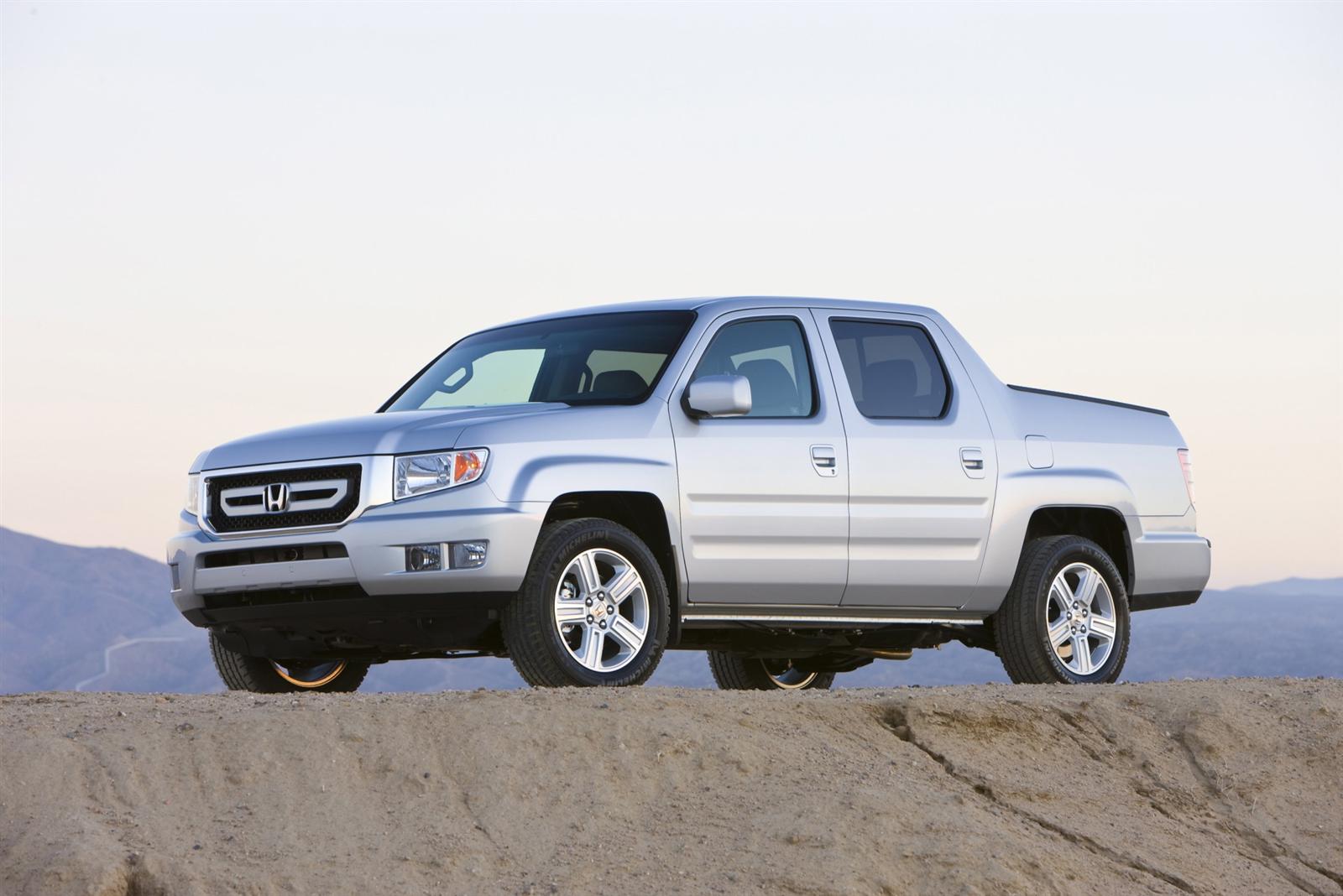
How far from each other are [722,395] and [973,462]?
5.96 ft

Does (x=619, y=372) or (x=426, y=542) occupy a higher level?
(x=619, y=372)

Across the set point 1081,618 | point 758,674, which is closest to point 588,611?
point 1081,618

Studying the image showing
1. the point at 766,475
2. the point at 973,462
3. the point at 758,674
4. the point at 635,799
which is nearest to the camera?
the point at 635,799

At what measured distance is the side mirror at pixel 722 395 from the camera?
27.3 ft

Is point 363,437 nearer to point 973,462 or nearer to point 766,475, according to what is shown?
point 766,475

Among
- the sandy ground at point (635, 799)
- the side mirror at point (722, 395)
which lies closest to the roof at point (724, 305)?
the side mirror at point (722, 395)

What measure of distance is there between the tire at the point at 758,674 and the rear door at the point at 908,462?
2.39 metres

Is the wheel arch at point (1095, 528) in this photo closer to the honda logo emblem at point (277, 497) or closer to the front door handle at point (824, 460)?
the front door handle at point (824, 460)

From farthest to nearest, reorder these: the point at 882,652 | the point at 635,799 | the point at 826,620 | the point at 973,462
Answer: the point at 882,652, the point at 973,462, the point at 826,620, the point at 635,799

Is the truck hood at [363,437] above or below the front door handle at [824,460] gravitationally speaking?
above

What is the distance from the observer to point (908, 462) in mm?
9258

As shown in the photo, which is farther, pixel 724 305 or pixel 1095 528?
pixel 1095 528

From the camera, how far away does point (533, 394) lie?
905 cm

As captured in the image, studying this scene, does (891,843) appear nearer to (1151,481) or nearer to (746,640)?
(746,640)
